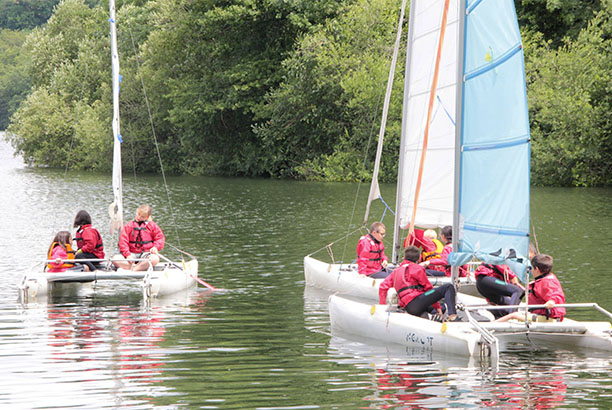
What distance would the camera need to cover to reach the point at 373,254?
1833cm

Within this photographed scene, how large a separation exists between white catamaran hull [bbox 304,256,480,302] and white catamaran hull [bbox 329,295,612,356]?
11.8 feet

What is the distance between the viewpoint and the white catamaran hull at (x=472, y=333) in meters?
12.5

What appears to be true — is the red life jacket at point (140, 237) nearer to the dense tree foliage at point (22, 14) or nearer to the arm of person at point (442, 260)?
the arm of person at point (442, 260)

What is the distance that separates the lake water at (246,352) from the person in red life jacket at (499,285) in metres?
0.99

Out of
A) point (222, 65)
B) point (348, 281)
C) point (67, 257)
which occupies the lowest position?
point (348, 281)

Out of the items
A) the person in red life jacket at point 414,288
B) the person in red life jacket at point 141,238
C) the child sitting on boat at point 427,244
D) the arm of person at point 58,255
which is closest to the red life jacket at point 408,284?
the person in red life jacket at point 414,288

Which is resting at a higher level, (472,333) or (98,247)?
(98,247)

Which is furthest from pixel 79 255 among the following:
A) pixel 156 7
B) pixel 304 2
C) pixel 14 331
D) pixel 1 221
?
pixel 156 7

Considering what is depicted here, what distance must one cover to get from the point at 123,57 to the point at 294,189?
26224mm

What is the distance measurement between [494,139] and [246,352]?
175 inches

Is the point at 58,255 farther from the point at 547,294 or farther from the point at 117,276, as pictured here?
the point at 547,294

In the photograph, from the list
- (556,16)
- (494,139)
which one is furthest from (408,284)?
(556,16)

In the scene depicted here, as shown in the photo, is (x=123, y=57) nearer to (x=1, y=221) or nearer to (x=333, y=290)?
(x=1, y=221)

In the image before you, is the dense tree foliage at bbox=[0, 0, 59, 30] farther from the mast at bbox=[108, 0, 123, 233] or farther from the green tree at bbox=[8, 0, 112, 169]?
the mast at bbox=[108, 0, 123, 233]
